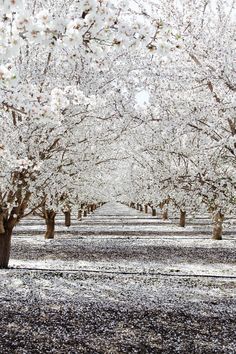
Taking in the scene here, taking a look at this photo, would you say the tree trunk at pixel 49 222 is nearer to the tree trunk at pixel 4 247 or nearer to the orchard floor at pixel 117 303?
the orchard floor at pixel 117 303

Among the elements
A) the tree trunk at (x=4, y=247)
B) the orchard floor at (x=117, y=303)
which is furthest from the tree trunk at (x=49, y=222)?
the tree trunk at (x=4, y=247)

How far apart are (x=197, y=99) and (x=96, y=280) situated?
23.3 ft

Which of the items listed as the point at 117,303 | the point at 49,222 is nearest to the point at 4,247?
the point at 117,303

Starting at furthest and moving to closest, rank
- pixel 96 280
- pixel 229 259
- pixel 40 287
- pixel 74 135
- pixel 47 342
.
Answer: pixel 229 259, pixel 74 135, pixel 96 280, pixel 40 287, pixel 47 342

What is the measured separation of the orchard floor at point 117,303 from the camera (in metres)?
8.83

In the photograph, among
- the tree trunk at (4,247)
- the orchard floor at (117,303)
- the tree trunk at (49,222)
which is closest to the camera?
the orchard floor at (117,303)

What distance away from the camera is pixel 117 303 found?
11.9 metres

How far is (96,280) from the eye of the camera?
1511cm

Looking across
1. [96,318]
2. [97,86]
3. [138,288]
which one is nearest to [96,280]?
[138,288]

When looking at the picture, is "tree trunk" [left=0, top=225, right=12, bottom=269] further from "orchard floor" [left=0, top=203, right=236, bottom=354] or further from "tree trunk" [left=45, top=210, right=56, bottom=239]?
→ "tree trunk" [left=45, top=210, right=56, bottom=239]

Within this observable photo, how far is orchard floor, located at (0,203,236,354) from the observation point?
883 cm

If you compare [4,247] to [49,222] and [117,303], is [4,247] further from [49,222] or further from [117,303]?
[49,222]

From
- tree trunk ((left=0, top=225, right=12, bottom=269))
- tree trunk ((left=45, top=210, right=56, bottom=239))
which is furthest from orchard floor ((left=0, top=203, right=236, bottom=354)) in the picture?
tree trunk ((left=45, top=210, right=56, bottom=239))

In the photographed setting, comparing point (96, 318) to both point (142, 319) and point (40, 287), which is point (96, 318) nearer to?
point (142, 319)
